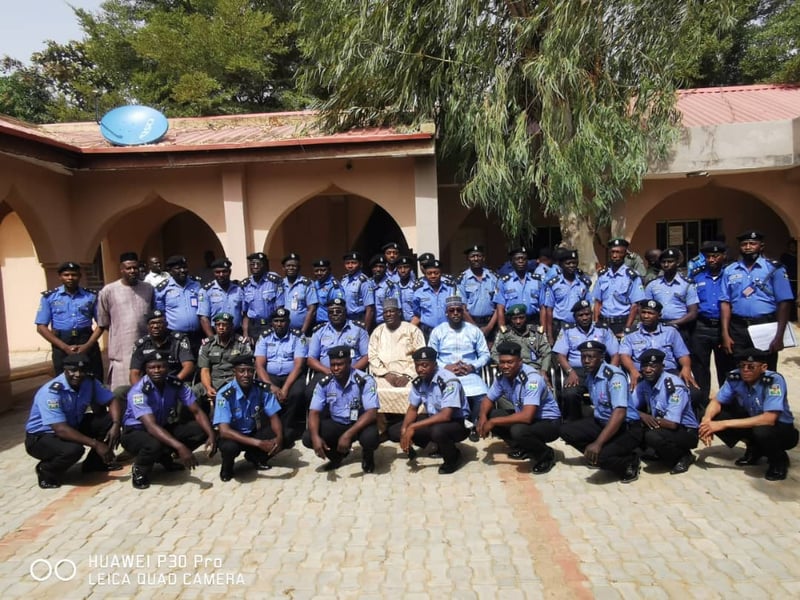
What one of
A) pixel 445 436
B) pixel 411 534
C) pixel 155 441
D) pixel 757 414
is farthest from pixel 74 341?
pixel 757 414

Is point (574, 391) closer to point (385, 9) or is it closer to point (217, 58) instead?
point (385, 9)

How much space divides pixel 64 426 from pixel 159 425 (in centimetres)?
71

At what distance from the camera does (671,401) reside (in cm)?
475

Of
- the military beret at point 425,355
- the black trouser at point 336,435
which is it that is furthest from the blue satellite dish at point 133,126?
the military beret at point 425,355

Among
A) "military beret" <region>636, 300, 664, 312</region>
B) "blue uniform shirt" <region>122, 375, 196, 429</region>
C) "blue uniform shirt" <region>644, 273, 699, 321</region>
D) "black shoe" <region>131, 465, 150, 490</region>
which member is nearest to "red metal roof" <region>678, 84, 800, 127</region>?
"blue uniform shirt" <region>644, 273, 699, 321</region>

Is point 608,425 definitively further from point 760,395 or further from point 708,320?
point 708,320

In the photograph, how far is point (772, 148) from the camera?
9727mm

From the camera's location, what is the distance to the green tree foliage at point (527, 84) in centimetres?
816

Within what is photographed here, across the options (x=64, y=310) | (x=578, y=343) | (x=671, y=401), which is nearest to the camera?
(x=671, y=401)

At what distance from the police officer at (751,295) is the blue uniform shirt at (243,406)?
432 centimetres

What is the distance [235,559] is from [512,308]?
11.5 feet

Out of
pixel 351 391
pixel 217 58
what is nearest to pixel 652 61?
pixel 351 391

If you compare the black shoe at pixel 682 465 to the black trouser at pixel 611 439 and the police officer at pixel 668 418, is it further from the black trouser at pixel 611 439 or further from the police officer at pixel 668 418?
the black trouser at pixel 611 439

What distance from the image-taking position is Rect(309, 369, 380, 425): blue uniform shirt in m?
5.18
